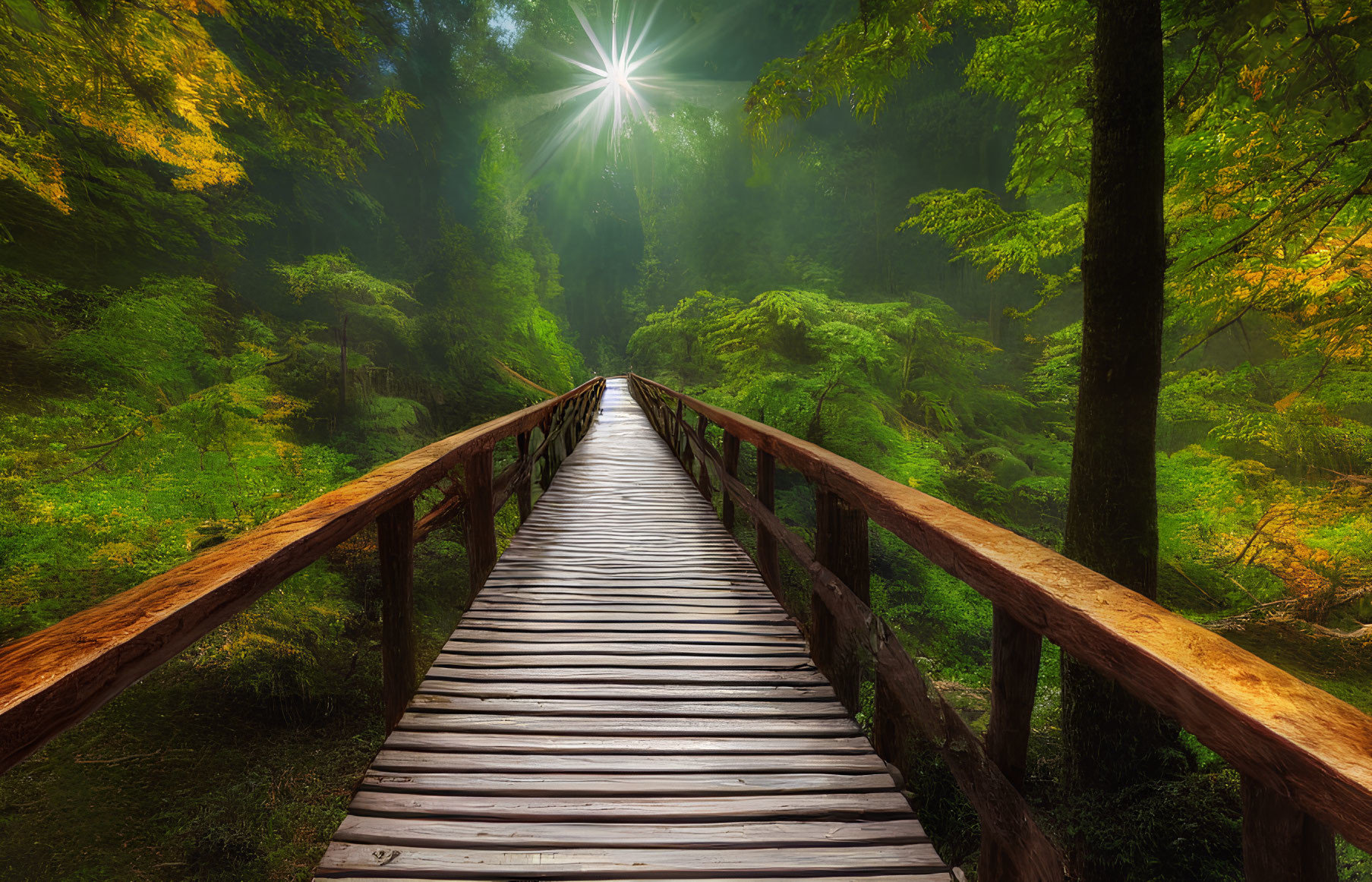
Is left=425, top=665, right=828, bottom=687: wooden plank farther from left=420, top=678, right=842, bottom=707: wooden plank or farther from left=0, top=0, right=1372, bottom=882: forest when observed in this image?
left=0, top=0, right=1372, bottom=882: forest

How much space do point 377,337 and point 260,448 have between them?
7.26 meters

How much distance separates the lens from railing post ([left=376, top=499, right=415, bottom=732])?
2.02 metres

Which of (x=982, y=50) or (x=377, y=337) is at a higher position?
(x=982, y=50)

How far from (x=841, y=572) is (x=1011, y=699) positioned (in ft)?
3.20

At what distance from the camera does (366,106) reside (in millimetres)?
9195

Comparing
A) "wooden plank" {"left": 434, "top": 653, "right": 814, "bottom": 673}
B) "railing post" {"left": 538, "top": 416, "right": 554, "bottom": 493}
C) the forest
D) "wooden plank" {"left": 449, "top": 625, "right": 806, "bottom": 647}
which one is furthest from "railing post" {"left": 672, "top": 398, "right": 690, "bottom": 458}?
"wooden plank" {"left": 434, "top": 653, "right": 814, "bottom": 673}

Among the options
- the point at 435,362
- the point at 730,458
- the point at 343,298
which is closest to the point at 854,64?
the point at 730,458

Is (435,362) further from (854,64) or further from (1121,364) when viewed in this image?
(1121,364)

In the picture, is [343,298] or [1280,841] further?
[343,298]

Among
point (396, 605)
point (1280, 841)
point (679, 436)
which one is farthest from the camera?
point (679, 436)

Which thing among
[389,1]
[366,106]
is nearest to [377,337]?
[366,106]

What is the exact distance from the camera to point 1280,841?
0.73 meters

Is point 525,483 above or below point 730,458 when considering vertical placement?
below

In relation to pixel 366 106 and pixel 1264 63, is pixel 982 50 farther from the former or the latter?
pixel 366 106
